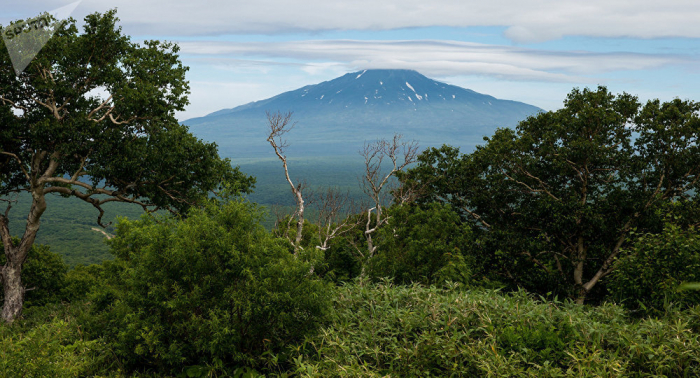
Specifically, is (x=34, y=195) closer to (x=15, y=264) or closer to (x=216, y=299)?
(x=15, y=264)

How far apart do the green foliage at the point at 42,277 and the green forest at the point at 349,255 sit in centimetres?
10

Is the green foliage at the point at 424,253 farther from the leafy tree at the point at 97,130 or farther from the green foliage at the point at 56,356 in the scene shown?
the green foliage at the point at 56,356

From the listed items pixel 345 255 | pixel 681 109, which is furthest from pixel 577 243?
pixel 345 255

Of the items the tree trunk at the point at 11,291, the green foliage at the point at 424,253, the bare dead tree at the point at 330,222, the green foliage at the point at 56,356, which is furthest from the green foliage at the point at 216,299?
the bare dead tree at the point at 330,222

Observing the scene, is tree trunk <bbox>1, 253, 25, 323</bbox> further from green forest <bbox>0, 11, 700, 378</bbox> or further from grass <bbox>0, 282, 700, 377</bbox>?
grass <bbox>0, 282, 700, 377</bbox>

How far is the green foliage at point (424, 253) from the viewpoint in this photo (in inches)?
A: 583

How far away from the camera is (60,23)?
55.0ft

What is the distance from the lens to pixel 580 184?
1903cm

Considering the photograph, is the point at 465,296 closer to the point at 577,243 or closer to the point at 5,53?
the point at 577,243

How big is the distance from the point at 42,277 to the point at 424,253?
1767cm

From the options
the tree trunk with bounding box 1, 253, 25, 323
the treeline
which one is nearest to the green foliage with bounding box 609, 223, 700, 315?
the treeline

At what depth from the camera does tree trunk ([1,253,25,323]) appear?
1673cm

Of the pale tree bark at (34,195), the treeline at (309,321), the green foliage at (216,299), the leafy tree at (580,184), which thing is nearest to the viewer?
the treeline at (309,321)

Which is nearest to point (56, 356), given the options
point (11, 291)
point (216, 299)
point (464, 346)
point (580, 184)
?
point (216, 299)
